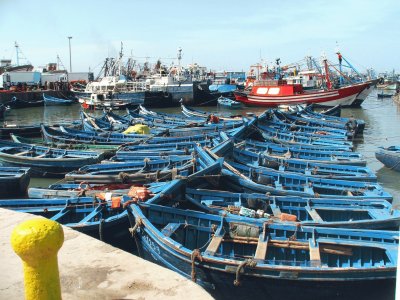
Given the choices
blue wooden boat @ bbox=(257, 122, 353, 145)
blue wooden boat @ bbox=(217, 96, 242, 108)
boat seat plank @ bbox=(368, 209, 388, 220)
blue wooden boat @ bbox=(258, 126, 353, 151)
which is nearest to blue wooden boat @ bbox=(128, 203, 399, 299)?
boat seat plank @ bbox=(368, 209, 388, 220)

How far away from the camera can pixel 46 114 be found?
156 ft

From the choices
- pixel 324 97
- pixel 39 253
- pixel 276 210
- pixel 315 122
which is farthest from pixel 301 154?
pixel 324 97

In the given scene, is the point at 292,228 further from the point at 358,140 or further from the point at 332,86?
the point at 332,86

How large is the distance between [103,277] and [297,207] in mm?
6848

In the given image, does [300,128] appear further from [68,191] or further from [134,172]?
[68,191]

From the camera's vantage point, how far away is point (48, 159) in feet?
55.1

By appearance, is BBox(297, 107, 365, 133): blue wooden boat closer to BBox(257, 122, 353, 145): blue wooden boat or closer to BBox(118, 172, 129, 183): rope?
BBox(257, 122, 353, 145): blue wooden boat

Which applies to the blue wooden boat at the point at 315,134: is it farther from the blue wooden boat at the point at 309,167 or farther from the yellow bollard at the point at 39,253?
the yellow bollard at the point at 39,253

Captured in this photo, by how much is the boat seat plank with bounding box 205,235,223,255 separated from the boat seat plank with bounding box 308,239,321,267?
1651 mm

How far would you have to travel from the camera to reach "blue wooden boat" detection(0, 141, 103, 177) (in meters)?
16.6

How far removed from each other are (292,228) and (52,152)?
12638mm

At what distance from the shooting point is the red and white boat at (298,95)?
45438 millimetres

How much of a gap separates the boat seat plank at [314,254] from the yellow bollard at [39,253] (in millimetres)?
4951

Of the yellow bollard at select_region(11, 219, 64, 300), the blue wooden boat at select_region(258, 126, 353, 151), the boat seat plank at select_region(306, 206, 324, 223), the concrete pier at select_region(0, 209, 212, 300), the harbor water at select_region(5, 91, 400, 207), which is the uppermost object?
the yellow bollard at select_region(11, 219, 64, 300)
